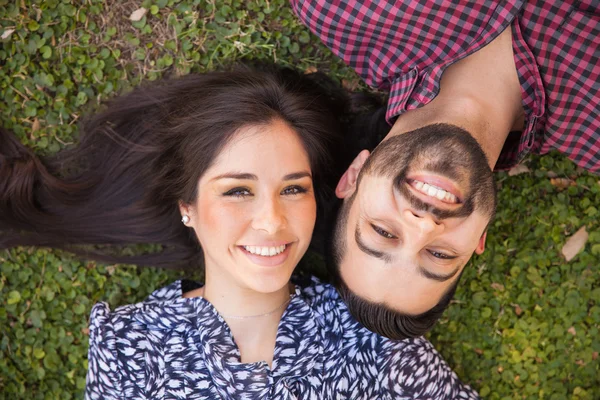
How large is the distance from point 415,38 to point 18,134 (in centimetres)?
245

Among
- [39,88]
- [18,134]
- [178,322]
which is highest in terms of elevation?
[39,88]

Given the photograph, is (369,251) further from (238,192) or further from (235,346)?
(235,346)

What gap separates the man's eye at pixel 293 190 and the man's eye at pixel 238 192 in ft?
0.62

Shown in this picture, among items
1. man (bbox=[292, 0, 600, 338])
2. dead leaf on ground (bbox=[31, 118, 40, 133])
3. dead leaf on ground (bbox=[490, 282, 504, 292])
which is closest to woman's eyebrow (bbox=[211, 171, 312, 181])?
man (bbox=[292, 0, 600, 338])

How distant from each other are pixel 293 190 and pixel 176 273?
120 centimetres

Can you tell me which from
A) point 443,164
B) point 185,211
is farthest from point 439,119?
point 185,211

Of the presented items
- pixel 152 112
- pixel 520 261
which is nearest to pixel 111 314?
pixel 152 112

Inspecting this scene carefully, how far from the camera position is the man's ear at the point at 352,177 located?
3.01 metres

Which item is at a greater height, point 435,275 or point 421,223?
point 421,223

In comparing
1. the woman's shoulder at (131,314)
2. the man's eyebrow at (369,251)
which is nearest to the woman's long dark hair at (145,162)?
the woman's shoulder at (131,314)

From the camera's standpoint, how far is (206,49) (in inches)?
144

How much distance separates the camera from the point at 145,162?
11.5 feet

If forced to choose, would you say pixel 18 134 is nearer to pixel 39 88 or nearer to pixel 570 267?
pixel 39 88

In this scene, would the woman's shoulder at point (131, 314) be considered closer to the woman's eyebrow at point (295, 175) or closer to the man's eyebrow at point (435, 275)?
the woman's eyebrow at point (295, 175)
